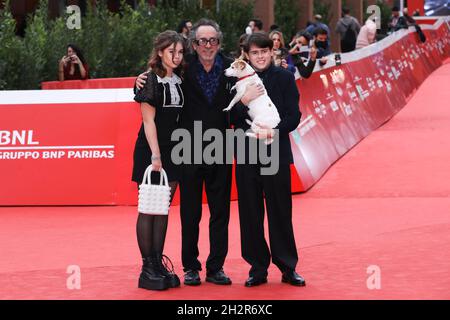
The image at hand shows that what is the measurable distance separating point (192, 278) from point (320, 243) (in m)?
2.31

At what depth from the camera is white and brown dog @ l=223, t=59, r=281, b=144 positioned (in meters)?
8.69

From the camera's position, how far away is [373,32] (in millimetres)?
29703

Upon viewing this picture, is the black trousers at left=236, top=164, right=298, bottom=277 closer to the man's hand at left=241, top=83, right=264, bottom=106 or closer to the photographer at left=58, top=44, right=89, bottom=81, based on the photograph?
the man's hand at left=241, top=83, right=264, bottom=106

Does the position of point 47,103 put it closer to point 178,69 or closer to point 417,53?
point 178,69

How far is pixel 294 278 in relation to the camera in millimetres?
8891

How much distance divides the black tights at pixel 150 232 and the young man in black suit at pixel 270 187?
0.66 metres

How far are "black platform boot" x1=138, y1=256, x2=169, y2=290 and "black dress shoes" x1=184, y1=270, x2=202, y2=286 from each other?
22cm

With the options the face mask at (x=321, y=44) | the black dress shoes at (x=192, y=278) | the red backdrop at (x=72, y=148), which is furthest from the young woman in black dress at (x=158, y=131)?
the face mask at (x=321, y=44)

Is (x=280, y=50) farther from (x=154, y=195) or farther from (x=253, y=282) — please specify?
(x=154, y=195)

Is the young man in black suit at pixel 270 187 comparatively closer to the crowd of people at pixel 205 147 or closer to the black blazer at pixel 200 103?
the crowd of people at pixel 205 147

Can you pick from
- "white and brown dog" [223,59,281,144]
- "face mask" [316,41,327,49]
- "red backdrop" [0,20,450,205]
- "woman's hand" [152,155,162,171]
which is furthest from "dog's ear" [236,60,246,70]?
"face mask" [316,41,327,49]

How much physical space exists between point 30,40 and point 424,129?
750 centimetres

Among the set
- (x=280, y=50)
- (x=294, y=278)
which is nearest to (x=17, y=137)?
(x=280, y=50)

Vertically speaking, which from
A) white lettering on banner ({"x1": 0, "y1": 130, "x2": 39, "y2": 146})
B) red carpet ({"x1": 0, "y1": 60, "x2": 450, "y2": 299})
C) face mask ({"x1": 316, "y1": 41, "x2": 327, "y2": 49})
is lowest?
red carpet ({"x1": 0, "y1": 60, "x2": 450, "y2": 299})
